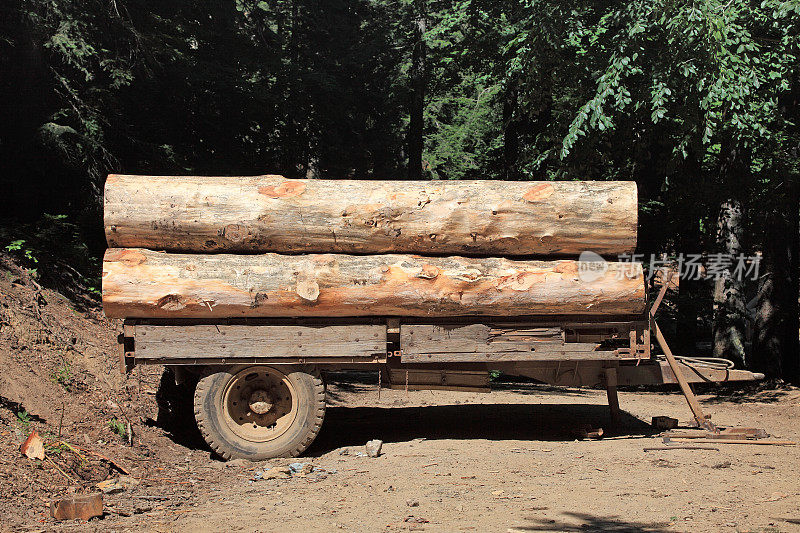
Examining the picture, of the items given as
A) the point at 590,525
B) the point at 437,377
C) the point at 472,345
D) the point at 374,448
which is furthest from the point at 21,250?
the point at 590,525

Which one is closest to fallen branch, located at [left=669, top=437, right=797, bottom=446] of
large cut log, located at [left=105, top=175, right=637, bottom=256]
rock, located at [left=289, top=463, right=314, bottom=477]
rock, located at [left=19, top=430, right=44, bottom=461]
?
large cut log, located at [left=105, top=175, right=637, bottom=256]

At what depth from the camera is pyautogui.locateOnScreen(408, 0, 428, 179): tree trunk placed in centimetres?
2105

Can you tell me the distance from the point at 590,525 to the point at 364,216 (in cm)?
348

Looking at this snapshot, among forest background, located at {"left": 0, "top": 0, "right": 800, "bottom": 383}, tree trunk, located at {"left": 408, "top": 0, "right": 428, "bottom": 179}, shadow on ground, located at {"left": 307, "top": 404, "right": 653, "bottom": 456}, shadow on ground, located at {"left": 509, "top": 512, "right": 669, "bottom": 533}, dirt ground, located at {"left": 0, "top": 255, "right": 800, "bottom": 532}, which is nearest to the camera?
shadow on ground, located at {"left": 509, "top": 512, "right": 669, "bottom": 533}

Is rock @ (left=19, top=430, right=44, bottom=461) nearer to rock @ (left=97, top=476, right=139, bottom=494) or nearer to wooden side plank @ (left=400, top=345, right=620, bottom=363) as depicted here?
rock @ (left=97, top=476, right=139, bottom=494)

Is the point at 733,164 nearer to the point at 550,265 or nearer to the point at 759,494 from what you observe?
the point at 550,265

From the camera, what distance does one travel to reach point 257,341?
7164 millimetres

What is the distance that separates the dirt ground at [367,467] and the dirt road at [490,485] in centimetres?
2

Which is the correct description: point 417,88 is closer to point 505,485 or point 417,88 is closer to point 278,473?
point 278,473

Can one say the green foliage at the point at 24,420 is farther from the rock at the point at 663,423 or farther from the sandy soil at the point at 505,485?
the rock at the point at 663,423

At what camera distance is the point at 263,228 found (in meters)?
7.11

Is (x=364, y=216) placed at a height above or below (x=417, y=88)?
below

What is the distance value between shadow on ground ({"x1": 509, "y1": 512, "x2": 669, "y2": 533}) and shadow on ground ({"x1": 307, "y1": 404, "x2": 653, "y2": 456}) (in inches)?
128

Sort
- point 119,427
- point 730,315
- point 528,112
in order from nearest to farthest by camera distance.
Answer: point 119,427, point 528,112, point 730,315
